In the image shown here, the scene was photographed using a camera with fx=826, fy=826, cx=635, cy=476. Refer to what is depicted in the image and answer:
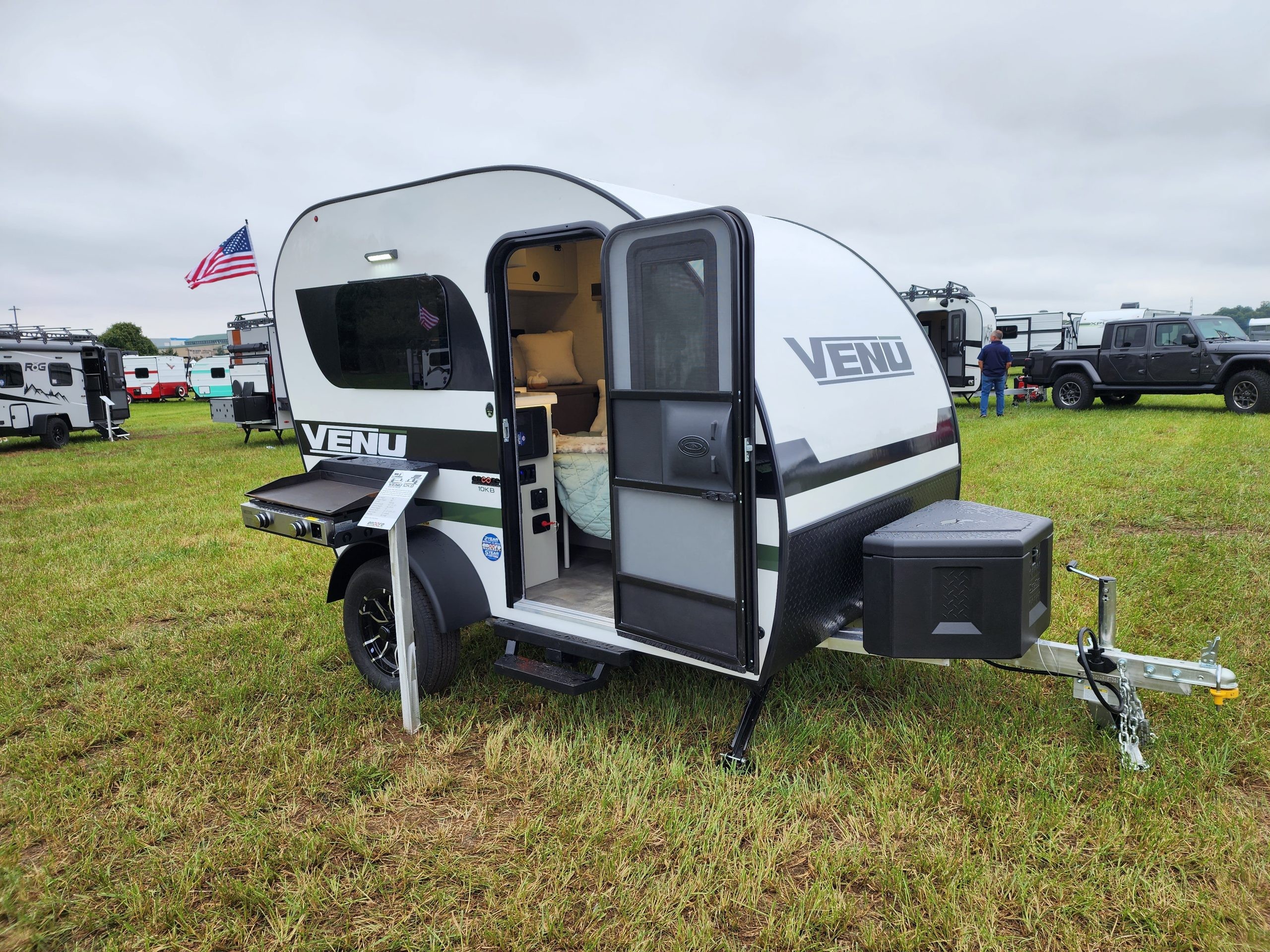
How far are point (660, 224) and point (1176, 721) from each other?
2.90 m

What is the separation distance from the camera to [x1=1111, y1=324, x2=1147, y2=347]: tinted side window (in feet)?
47.9

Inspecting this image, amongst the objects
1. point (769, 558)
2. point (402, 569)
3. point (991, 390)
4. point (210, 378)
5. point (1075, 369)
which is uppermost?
point (210, 378)

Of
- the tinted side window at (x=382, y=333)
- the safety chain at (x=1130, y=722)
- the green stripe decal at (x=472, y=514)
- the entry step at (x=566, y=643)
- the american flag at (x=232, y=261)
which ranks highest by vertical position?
the american flag at (x=232, y=261)

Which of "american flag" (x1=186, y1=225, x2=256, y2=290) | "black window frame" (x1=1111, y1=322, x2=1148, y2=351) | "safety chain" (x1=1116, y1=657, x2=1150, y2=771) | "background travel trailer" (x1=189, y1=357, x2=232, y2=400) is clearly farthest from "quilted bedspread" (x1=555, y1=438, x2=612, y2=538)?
"background travel trailer" (x1=189, y1=357, x2=232, y2=400)

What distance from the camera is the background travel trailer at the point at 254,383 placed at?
14.6 m

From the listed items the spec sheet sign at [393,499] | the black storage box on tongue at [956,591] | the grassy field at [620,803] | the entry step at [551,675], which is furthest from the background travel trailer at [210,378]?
the black storage box on tongue at [956,591]

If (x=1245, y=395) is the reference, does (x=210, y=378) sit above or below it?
above

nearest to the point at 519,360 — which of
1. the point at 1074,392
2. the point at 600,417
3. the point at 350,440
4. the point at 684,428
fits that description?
the point at 600,417

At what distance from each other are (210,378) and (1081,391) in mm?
29392

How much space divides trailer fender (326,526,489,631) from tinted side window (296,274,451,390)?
29.6 inches

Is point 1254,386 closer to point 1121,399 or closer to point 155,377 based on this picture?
point 1121,399

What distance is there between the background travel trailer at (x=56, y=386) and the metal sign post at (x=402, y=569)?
15049mm

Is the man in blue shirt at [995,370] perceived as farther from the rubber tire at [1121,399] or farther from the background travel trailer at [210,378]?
the background travel trailer at [210,378]

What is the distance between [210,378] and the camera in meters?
31.5
